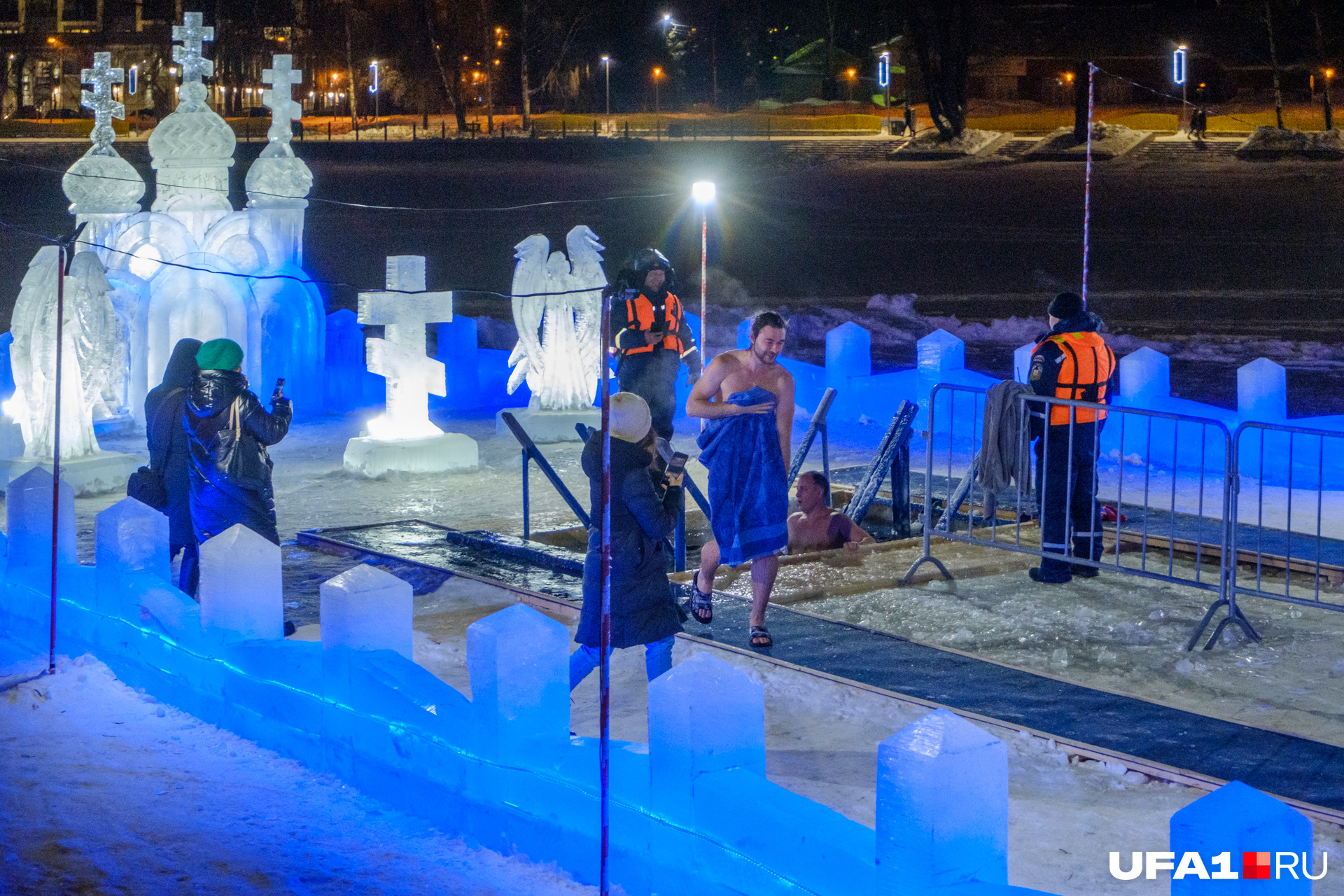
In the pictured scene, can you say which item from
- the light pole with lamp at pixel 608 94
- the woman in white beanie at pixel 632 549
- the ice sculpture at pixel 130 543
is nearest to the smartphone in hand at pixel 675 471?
the woman in white beanie at pixel 632 549

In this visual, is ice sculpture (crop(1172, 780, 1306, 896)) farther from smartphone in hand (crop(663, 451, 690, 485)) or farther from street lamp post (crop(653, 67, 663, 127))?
street lamp post (crop(653, 67, 663, 127))

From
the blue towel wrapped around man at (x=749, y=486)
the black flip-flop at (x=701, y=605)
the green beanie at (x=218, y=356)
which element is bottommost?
the black flip-flop at (x=701, y=605)

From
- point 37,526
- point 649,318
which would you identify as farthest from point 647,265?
point 37,526

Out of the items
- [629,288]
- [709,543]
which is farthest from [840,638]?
[629,288]

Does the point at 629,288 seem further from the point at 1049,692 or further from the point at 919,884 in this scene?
the point at 919,884

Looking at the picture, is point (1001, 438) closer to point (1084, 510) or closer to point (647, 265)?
point (1084, 510)

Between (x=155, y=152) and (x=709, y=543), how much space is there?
358 inches

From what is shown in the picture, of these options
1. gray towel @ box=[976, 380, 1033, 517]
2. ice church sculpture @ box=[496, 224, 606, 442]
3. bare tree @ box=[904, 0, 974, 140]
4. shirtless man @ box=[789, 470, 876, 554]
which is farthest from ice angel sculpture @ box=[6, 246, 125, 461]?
bare tree @ box=[904, 0, 974, 140]

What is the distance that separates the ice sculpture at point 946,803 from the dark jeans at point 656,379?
280 inches

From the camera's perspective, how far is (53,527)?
24.1 ft

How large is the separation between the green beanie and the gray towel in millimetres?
4032

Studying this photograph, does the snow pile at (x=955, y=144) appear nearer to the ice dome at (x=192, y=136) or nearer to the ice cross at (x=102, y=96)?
the ice dome at (x=192, y=136)

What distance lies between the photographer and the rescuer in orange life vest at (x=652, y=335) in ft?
35.6

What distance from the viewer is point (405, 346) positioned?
40.1 ft
